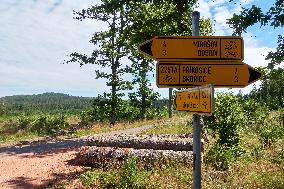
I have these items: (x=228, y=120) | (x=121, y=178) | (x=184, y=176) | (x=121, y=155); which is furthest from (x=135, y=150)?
(x=228, y=120)

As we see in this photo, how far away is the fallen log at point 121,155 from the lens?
11133 millimetres

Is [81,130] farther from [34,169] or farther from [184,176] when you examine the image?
[184,176]

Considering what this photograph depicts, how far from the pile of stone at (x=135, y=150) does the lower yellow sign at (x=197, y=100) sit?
265 inches

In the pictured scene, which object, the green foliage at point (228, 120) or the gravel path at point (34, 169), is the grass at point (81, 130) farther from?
the green foliage at point (228, 120)

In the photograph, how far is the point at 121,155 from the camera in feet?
38.1

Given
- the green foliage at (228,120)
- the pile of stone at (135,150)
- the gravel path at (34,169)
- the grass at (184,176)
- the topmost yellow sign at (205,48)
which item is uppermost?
the topmost yellow sign at (205,48)

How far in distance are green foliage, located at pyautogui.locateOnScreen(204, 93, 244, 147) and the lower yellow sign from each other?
27.3 ft

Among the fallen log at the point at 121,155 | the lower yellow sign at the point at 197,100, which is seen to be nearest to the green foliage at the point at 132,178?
the fallen log at the point at 121,155

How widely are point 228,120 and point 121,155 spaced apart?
3.99 meters

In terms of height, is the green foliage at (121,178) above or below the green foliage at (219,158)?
below

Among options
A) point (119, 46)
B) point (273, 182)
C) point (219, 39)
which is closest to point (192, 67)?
point (219, 39)

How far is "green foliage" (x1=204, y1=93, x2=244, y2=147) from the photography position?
41.7ft

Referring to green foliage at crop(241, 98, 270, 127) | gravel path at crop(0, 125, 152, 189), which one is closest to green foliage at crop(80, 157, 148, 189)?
gravel path at crop(0, 125, 152, 189)

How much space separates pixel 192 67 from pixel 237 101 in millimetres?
9669
